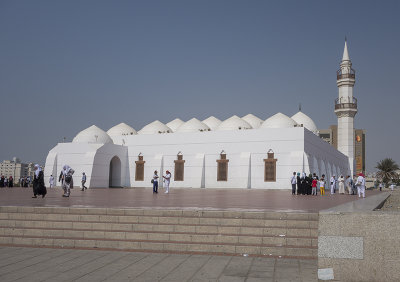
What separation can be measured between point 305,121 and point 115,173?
20530 millimetres

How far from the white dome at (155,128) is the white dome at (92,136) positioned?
4901 mm

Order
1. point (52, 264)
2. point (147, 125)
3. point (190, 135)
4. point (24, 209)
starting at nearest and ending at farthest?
point (52, 264)
point (24, 209)
point (190, 135)
point (147, 125)

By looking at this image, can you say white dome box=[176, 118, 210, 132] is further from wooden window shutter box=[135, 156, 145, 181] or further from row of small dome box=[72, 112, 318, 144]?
wooden window shutter box=[135, 156, 145, 181]

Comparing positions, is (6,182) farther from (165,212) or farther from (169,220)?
(169,220)

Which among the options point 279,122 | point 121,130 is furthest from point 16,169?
point 279,122

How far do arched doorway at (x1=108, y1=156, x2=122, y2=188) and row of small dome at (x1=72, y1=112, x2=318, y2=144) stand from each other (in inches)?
80.5

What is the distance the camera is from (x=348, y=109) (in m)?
40.0

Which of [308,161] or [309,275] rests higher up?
[308,161]

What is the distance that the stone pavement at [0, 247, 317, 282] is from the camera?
486cm

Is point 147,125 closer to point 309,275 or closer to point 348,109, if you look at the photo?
point 348,109

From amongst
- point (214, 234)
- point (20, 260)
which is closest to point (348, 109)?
point (214, 234)

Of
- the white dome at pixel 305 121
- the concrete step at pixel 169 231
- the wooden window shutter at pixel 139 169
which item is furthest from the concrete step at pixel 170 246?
the white dome at pixel 305 121

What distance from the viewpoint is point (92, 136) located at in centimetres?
3369

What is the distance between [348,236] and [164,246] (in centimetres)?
331
